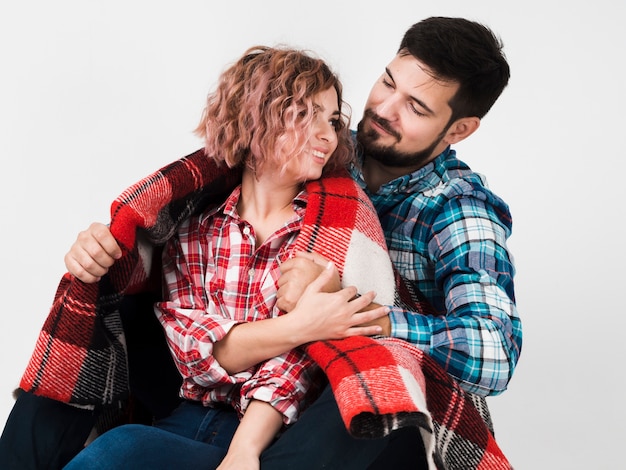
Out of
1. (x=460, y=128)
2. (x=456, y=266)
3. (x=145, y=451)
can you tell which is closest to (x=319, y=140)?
(x=456, y=266)

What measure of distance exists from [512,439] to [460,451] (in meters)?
1.14

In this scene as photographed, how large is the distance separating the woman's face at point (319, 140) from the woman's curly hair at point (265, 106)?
0.02 metres

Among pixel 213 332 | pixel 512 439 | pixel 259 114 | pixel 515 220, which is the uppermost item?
pixel 259 114

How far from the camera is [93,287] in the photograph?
1.89 metres

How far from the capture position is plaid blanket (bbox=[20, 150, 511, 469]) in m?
1.76

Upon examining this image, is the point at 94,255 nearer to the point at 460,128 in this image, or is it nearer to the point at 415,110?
the point at 415,110

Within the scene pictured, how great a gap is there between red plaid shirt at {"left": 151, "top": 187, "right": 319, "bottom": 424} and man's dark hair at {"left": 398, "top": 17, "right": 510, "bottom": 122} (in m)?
0.50

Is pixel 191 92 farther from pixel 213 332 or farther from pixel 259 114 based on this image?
pixel 213 332

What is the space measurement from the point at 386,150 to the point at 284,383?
69 cm

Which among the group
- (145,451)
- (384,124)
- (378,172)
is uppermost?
(384,124)

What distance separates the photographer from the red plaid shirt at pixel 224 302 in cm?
184

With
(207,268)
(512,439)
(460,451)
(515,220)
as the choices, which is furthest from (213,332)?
(515,220)

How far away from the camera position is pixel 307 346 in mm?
1835

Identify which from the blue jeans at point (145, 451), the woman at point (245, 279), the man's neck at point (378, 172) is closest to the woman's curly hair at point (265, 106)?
the woman at point (245, 279)
